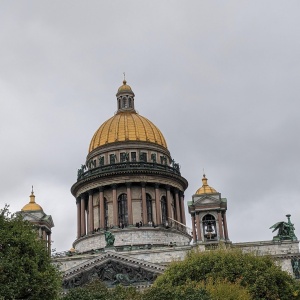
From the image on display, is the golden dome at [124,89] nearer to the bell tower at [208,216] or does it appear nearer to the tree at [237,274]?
the bell tower at [208,216]

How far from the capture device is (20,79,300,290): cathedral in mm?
66125

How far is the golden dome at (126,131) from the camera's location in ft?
275

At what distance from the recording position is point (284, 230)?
220ft

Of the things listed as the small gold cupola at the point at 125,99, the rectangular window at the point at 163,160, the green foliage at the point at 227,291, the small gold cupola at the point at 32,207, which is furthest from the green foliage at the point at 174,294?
the small gold cupola at the point at 125,99

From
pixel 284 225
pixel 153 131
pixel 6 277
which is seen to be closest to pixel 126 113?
pixel 153 131

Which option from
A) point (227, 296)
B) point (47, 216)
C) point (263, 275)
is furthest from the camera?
point (47, 216)

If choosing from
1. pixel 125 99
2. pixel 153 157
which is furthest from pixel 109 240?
pixel 125 99

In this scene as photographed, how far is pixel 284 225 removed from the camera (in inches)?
2648

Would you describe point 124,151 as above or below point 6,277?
above

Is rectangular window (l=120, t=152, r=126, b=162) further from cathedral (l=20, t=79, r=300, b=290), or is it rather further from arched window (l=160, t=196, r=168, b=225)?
arched window (l=160, t=196, r=168, b=225)

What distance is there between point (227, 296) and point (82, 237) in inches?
1507

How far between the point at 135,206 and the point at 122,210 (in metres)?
1.69

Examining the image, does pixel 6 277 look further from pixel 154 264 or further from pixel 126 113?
pixel 126 113

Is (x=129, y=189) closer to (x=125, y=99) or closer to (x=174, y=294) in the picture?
(x=125, y=99)
